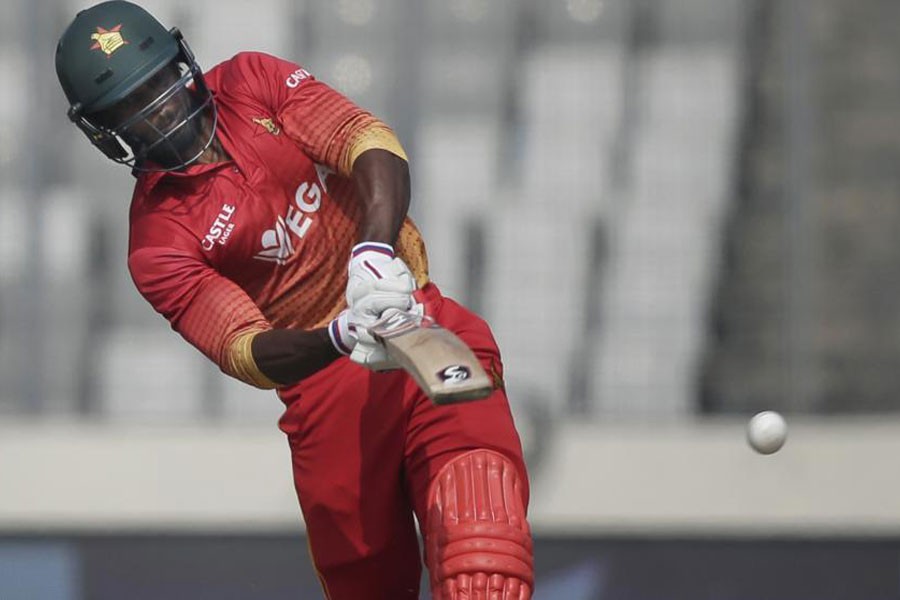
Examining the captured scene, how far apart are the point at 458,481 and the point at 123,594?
8.41ft

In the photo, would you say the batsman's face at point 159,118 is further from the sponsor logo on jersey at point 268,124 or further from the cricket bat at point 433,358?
the cricket bat at point 433,358

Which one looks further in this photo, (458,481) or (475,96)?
(475,96)

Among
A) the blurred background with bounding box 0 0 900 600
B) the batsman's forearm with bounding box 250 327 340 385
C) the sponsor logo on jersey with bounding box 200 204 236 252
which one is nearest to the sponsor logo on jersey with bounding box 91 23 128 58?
the sponsor logo on jersey with bounding box 200 204 236 252

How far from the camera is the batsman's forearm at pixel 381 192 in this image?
3.19m

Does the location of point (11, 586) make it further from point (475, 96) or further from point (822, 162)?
point (822, 162)

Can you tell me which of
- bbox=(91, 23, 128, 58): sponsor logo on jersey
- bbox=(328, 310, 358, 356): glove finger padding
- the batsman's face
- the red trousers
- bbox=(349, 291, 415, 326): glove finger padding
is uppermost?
bbox=(91, 23, 128, 58): sponsor logo on jersey

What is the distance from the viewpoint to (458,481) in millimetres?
3223

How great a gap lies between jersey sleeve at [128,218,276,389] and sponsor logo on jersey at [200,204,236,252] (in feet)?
0.13

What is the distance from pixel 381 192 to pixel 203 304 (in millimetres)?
410

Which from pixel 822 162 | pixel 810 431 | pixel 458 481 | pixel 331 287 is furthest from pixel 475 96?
pixel 458 481

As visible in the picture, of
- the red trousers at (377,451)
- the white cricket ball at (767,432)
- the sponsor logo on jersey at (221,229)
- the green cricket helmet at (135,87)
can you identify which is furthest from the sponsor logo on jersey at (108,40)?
the white cricket ball at (767,432)

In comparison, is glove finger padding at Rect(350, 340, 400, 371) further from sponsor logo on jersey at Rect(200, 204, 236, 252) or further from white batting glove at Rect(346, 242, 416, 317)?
sponsor logo on jersey at Rect(200, 204, 236, 252)

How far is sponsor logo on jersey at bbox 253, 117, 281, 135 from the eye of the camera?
351 cm

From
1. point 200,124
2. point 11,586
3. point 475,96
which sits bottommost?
point 11,586
